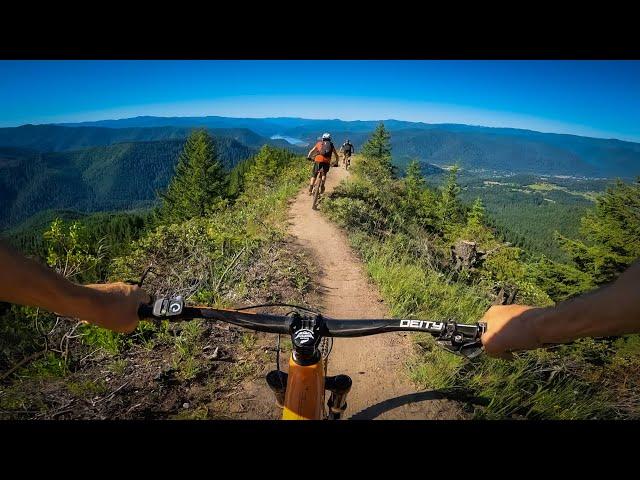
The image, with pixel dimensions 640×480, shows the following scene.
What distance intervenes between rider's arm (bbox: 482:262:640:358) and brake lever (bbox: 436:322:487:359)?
0.04 meters

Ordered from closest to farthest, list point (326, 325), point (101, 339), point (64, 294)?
point (64, 294), point (326, 325), point (101, 339)

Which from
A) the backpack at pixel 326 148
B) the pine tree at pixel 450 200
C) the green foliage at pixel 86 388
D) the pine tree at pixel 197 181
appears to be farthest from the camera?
the pine tree at pixel 197 181

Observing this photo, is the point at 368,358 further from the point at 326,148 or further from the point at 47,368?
the point at 326,148

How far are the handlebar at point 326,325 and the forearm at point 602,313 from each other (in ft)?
1.24

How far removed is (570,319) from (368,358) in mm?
3885

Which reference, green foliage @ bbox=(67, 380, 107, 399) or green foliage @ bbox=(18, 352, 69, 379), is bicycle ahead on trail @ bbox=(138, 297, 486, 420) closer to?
green foliage @ bbox=(67, 380, 107, 399)

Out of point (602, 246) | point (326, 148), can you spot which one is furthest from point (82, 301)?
point (602, 246)

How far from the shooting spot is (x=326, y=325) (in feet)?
5.75

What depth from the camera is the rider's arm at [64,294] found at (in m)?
1.04

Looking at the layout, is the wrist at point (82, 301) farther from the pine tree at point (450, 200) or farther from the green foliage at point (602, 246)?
the pine tree at point (450, 200)

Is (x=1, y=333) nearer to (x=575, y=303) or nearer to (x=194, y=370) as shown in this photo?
(x=194, y=370)

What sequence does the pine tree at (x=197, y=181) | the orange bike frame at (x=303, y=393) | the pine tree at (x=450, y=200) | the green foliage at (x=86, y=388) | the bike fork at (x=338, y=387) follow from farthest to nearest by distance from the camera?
the pine tree at (x=197, y=181), the pine tree at (x=450, y=200), the green foliage at (x=86, y=388), the bike fork at (x=338, y=387), the orange bike frame at (x=303, y=393)

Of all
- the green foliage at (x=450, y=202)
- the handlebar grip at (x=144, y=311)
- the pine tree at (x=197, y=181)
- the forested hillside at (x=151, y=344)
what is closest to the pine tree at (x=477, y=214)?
the green foliage at (x=450, y=202)

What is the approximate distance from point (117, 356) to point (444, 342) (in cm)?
429
